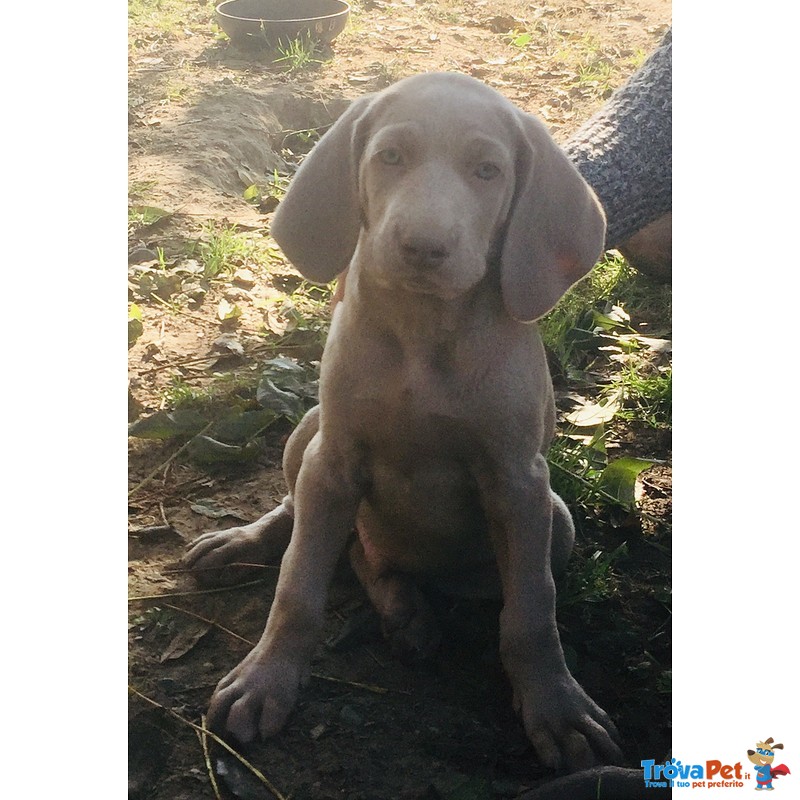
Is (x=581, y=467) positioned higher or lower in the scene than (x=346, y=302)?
lower

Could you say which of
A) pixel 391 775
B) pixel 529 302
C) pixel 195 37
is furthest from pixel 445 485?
pixel 195 37

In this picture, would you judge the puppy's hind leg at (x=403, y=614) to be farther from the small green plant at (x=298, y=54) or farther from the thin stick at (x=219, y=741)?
the small green plant at (x=298, y=54)

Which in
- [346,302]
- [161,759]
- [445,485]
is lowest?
A: [161,759]

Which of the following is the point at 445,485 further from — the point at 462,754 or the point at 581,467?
the point at 581,467

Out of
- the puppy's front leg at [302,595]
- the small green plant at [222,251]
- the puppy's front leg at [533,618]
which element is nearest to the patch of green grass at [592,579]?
the puppy's front leg at [533,618]

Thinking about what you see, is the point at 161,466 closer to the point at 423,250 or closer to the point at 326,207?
the point at 326,207

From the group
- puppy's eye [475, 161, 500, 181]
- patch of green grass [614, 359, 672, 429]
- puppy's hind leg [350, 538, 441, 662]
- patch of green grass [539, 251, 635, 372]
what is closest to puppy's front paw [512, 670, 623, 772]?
Answer: puppy's hind leg [350, 538, 441, 662]
